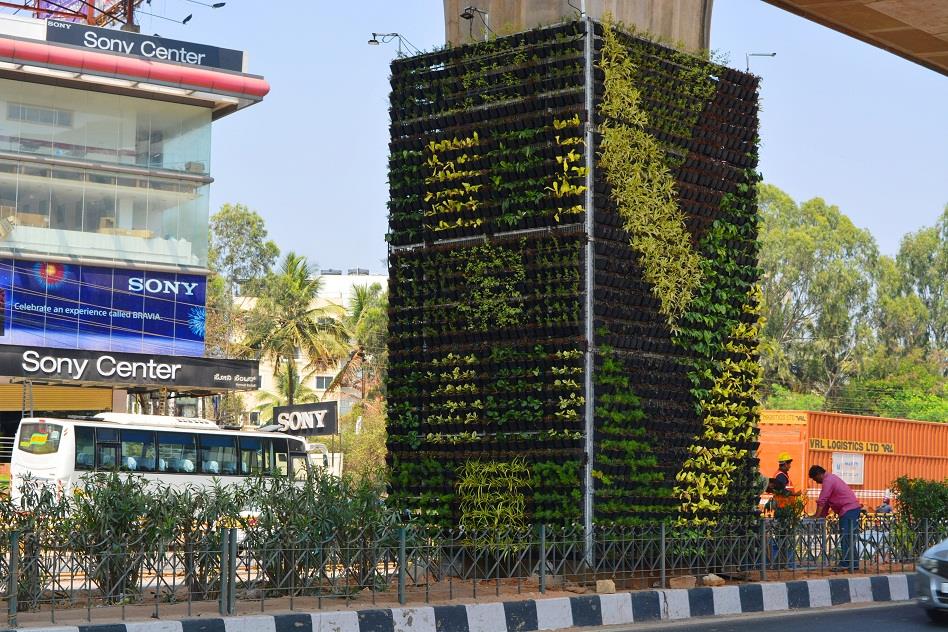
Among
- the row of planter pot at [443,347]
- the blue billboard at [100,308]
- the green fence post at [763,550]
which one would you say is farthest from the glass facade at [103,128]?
the green fence post at [763,550]

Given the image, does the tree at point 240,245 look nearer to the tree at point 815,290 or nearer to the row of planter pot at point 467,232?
the tree at point 815,290

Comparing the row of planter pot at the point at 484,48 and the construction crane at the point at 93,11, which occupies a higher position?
the construction crane at the point at 93,11

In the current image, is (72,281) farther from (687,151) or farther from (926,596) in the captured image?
(926,596)

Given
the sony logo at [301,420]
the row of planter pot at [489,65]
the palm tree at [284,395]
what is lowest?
the sony logo at [301,420]

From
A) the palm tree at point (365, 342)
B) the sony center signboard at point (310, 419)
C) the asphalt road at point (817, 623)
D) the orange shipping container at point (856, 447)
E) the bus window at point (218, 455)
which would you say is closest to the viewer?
the asphalt road at point (817, 623)

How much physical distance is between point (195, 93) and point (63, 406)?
11069 mm

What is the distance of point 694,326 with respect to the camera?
12016 millimetres

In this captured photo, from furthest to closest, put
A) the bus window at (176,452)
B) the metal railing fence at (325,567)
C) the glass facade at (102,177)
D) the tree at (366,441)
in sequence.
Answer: the tree at (366,441), the glass facade at (102,177), the bus window at (176,452), the metal railing fence at (325,567)

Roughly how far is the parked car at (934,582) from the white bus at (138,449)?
694 inches

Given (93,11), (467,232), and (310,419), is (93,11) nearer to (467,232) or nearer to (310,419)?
(310,419)

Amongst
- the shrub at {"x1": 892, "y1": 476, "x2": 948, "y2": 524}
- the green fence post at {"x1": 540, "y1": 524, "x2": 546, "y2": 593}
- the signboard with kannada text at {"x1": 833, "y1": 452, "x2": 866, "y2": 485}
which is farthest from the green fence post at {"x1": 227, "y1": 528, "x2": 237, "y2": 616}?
the signboard with kannada text at {"x1": 833, "y1": 452, "x2": 866, "y2": 485}

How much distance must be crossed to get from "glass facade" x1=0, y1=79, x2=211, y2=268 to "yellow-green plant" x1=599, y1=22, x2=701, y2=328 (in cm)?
3165

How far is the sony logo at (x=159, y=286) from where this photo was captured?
136ft

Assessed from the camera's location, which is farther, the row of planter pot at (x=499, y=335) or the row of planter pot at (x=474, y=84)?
the row of planter pot at (x=474, y=84)
